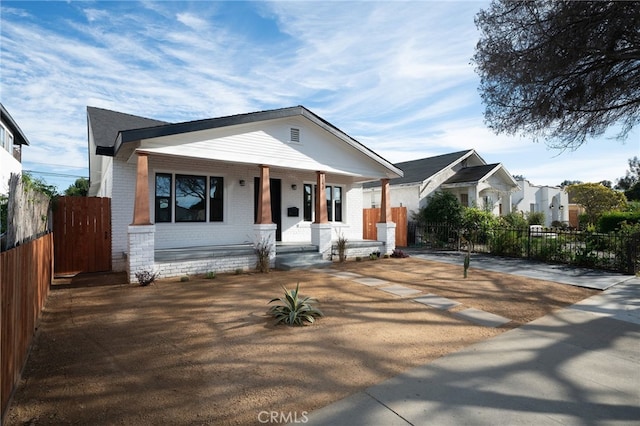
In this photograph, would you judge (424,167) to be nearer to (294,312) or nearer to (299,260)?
(299,260)

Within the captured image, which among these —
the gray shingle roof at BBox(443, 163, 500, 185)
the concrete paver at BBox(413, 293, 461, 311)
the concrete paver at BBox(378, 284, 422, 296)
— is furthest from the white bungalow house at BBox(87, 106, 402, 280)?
the gray shingle roof at BBox(443, 163, 500, 185)

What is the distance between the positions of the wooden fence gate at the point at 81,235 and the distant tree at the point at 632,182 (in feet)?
166

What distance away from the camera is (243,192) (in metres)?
11.5

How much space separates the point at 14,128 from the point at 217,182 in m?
17.0

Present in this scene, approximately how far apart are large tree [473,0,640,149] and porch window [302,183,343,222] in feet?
22.2

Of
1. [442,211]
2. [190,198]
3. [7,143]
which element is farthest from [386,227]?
[7,143]

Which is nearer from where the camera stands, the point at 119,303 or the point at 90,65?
the point at 119,303

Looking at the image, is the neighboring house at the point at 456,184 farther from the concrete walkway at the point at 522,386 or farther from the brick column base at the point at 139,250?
the brick column base at the point at 139,250

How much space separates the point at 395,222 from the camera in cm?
1725

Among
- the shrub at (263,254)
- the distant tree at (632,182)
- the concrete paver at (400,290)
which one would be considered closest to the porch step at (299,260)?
the shrub at (263,254)

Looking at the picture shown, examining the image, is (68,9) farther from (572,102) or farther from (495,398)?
(572,102)

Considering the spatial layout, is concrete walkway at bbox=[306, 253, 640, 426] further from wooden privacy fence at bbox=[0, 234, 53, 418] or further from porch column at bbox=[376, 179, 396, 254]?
porch column at bbox=[376, 179, 396, 254]

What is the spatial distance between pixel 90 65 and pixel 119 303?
29.6 feet

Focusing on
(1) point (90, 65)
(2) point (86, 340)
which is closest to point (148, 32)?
(1) point (90, 65)
